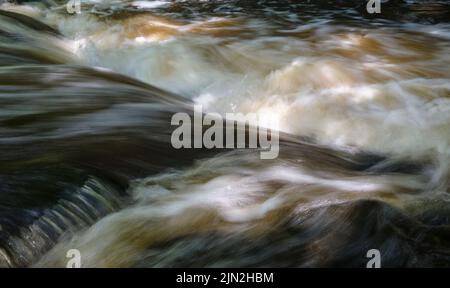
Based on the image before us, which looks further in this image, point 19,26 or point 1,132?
point 19,26

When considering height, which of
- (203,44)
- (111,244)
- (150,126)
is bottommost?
(111,244)

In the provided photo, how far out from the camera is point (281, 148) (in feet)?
13.9

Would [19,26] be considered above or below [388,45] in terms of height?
above

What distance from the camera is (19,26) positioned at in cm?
754

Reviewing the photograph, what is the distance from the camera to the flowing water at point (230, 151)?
2.84 metres

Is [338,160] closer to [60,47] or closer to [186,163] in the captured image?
[186,163]

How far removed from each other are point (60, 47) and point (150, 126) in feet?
11.6

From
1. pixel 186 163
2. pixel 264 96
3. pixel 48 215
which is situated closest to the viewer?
pixel 48 215

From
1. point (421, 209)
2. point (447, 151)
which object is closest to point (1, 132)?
point (421, 209)

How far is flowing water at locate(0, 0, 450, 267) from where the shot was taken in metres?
2.84

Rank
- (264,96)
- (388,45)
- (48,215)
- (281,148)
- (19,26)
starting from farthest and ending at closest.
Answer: (19,26)
(388,45)
(264,96)
(281,148)
(48,215)

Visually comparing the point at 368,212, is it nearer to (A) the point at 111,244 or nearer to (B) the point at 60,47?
(A) the point at 111,244

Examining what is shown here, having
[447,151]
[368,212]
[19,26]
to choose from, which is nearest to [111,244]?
[368,212]

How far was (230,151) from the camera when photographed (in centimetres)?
405
